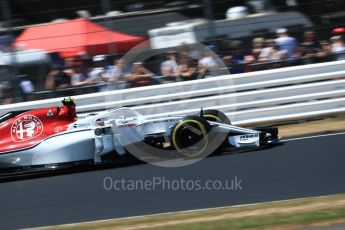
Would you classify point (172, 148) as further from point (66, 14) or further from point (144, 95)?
point (66, 14)

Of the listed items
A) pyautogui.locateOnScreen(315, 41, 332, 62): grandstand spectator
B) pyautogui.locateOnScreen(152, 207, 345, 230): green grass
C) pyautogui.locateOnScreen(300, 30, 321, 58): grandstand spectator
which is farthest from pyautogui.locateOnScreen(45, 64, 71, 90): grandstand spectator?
pyautogui.locateOnScreen(152, 207, 345, 230): green grass

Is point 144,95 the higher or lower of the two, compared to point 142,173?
higher

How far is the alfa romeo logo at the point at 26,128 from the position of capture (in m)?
8.15

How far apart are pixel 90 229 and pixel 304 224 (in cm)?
179

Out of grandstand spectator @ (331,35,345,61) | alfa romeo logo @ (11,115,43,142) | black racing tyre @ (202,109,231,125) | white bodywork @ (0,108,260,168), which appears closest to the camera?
white bodywork @ (0,108,260,168)

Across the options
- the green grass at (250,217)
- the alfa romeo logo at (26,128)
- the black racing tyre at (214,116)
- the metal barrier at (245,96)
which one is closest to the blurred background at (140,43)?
the metal barrier at (245,96)

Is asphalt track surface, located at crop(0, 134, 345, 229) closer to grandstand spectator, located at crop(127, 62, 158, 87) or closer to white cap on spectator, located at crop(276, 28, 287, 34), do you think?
grandstand spectator, located at crop(127, 62, 158, 87)

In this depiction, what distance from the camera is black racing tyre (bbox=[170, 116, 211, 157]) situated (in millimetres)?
8062

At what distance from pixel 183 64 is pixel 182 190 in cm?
444

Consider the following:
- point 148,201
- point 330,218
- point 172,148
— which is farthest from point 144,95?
point 330,218

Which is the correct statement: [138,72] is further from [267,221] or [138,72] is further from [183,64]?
[267,221]

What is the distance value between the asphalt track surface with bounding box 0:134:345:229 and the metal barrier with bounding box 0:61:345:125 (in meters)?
1.87

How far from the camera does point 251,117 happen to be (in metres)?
10.5

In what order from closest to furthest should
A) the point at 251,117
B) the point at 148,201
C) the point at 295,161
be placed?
the point at 148,201, the point at 295,161, the point at 251,117
